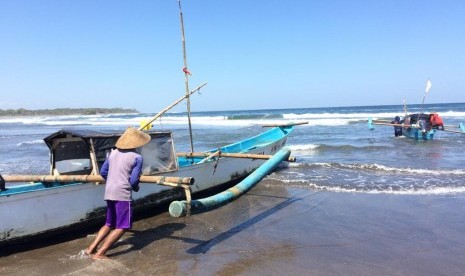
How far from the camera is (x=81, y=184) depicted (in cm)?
633

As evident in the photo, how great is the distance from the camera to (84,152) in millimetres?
7441

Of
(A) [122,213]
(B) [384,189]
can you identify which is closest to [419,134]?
(B) [384,189]

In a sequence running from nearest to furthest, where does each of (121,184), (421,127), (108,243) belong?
(121,184), (108,243), (421,127)

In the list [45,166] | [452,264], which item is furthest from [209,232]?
[45,166]

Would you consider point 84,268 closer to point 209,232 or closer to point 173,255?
point 173,255

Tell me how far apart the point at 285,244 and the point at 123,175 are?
260 cm

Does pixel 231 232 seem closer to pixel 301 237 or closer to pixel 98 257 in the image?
pixel 301 237

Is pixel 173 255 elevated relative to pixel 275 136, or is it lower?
lower

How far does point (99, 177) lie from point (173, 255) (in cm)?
165

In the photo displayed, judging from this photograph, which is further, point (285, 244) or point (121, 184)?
point (285, 244)

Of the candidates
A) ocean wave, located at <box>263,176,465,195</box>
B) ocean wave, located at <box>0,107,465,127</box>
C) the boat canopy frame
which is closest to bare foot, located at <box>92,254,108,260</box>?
the boat canopy frame

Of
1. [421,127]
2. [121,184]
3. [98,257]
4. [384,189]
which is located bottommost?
[384,189]

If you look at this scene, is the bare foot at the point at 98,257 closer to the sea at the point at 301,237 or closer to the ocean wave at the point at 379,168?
the sea at the point at 301,237

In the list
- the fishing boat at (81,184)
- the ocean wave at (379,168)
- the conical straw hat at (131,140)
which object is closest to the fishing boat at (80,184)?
the fishing boat at (81,184)
